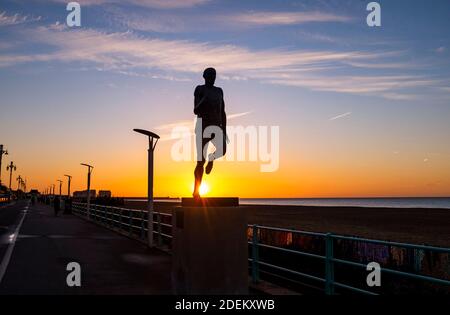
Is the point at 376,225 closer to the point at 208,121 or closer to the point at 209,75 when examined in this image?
the point at 208,121

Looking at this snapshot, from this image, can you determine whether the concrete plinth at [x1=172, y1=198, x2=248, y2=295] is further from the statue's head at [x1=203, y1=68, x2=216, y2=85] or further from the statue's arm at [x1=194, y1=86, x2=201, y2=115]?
the statue's head at [x1=203, y1=68, x2=216, y2=85]

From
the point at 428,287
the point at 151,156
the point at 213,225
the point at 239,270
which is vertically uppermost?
the point at 151,156

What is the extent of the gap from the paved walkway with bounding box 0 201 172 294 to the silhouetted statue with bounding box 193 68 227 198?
2538 mm

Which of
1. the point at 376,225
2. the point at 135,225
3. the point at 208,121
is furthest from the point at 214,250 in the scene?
the point at 376,225

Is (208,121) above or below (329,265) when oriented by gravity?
above

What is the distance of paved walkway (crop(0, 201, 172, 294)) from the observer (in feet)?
29.9

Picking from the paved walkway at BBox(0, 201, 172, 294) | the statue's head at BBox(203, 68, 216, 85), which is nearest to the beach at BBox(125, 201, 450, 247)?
the paved walkway at BBox(0, 201, 172, 294)

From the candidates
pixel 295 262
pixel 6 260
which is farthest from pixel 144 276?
pixel 295 262

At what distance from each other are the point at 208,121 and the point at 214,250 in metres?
2.33

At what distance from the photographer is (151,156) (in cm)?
1750

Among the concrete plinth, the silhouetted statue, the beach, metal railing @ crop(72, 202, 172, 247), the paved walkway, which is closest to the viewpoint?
the concrete plinth

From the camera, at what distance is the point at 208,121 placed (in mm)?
8453
